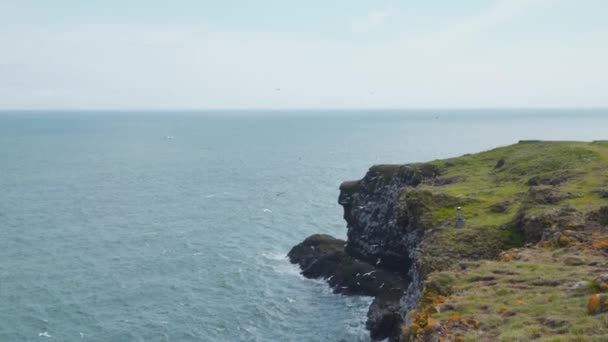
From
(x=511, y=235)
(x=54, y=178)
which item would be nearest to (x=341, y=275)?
(x=511, y=235)

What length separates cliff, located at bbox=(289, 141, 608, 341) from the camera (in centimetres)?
2453

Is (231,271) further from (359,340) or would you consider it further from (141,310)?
(359,340)

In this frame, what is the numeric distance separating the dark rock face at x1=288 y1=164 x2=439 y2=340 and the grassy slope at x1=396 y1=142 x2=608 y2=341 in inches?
235

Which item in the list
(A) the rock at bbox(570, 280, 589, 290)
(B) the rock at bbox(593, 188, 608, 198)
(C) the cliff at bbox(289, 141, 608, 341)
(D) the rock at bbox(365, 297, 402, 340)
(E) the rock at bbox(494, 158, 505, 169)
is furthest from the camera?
(E) the rock at bbox(494, 158, 505, 169)

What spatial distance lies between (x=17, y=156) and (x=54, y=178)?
201ft

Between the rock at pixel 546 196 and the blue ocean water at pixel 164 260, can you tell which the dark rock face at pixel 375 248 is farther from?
the rock at pixel 546 196

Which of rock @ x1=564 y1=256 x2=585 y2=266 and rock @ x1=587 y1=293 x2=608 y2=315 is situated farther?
rock @ x1=564 y1=256 x2=585 y2=266

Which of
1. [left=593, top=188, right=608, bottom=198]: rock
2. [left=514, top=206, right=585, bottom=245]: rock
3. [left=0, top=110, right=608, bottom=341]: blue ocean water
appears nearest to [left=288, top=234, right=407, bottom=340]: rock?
[left=0, top=110, right=608, bottom=341]: blue ocean water

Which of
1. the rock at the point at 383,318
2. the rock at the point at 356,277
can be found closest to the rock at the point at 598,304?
the rock at the point at 356,277

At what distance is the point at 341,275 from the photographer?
71.3 meters

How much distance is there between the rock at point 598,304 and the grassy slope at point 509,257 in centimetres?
38

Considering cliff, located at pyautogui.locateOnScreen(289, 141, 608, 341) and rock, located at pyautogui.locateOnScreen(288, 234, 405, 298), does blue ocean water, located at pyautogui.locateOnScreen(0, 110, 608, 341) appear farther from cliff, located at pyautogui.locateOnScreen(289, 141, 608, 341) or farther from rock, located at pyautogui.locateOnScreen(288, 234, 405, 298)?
cliff, located at pyautogui.locateOnScreen(289, 141, 608, 341)

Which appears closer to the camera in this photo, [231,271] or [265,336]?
[265,336]

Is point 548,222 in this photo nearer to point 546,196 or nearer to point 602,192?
point 546,196
